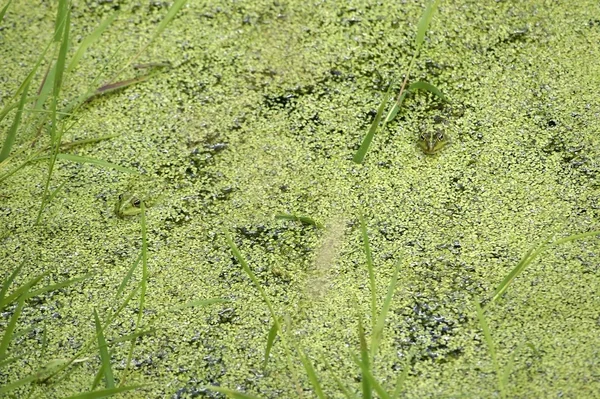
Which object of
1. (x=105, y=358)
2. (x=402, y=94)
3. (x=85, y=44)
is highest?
(x=85, y=44)

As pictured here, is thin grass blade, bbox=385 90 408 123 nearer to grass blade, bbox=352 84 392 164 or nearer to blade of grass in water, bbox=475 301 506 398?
grass blade, bbox=352 84 392 164

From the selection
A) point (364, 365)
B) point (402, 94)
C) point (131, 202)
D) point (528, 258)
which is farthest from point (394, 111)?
point (364, 365)

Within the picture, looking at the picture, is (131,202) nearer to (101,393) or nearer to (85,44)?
(85,44)

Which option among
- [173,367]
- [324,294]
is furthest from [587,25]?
[173,367]

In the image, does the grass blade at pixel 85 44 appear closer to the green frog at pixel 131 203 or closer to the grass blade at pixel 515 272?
the green frog at pixel 131 203

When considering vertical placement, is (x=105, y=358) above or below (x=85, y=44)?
below

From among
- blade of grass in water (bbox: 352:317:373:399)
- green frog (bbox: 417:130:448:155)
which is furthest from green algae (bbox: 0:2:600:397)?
blade of grass in water (bbox: 352:317:373:399)
